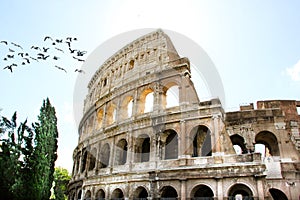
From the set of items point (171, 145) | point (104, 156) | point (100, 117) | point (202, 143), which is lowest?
point (104, 156)

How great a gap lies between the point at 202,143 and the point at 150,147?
10.9 feet

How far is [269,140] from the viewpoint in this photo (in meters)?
16.8

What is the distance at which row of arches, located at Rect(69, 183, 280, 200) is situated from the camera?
39.8 feet

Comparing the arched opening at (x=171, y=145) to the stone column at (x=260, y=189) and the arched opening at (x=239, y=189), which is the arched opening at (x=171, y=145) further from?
the stone column at (x=260, y=189)

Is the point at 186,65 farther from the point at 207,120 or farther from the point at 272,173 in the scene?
the point at 272,173

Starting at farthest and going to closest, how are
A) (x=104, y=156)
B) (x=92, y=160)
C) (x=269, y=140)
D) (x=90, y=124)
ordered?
(x=90, y=124)
(x=92, y=160)
(x=104, y=156)
(x=269, y=140)

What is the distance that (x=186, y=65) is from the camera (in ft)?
52.2

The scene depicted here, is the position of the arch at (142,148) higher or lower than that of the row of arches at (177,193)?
higher

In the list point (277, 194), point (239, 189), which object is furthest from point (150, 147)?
point (277, 194)

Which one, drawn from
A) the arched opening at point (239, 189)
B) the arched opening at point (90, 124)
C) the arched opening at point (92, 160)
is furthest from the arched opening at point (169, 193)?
the arched opening at point (90, 124)

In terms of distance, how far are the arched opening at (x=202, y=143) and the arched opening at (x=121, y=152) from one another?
16.1ft

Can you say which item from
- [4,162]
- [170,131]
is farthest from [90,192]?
[4,162]

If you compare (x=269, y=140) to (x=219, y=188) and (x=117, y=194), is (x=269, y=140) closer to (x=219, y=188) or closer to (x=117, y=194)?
(x=219, y=188)

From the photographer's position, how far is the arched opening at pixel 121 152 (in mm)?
16828
